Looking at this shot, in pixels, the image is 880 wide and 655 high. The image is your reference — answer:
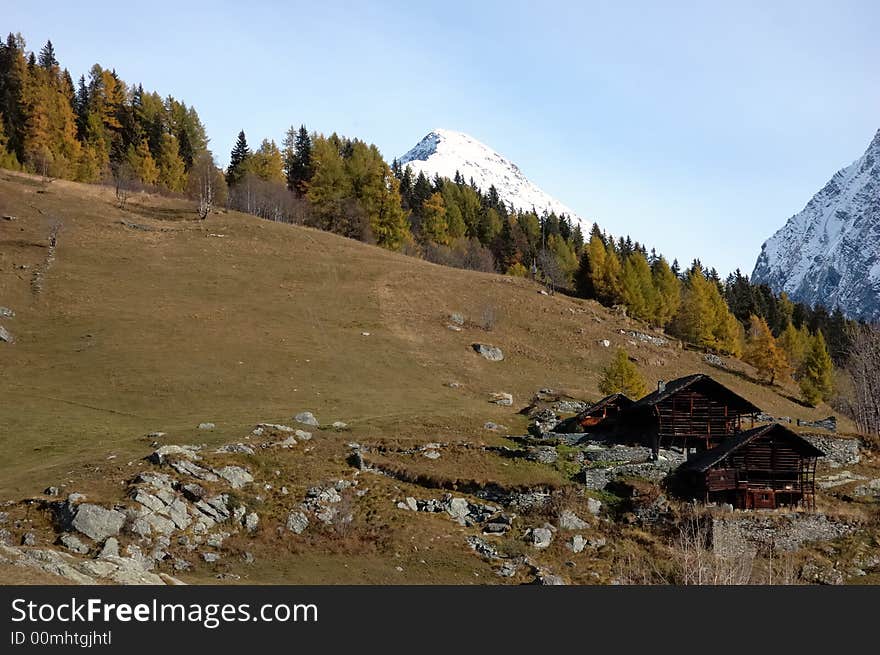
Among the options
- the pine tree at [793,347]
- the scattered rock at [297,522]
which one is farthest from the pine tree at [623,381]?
the pine tree at [793,347]

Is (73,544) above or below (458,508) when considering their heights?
below

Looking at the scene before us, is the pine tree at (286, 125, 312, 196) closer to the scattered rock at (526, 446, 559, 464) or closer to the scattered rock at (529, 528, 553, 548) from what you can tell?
the scattered rock at (526, 446, 559, 464)

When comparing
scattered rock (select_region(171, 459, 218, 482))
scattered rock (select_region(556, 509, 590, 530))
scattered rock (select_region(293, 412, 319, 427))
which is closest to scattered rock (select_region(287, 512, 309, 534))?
scattered rock (select_region(171, 459, 218, 482))

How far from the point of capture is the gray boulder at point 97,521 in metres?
Result: 33.4

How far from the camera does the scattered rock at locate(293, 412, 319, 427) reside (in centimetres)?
5597

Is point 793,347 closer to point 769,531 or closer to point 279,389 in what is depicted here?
point 769,531

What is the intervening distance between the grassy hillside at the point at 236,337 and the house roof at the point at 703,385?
37.1ft

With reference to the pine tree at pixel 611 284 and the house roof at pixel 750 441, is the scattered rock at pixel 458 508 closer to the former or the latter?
the house roof at pixel 750 441

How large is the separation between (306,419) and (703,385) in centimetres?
3159

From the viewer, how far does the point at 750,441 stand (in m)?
50.1

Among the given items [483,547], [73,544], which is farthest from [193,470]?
[483,547]

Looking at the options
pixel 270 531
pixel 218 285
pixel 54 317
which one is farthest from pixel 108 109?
pixel 270 531

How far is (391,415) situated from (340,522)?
22.1m

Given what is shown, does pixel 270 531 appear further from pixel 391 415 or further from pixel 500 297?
pixel 500 297
